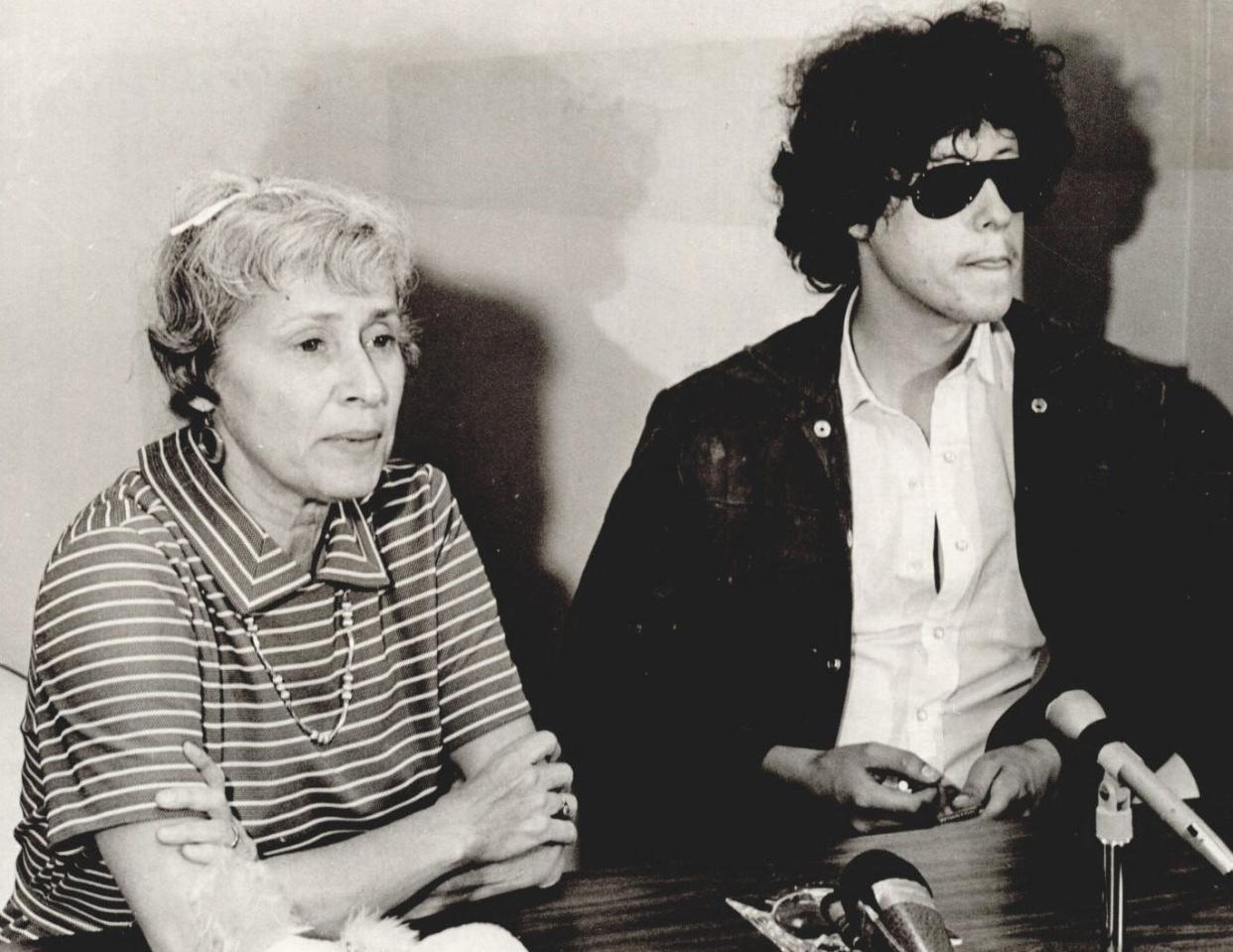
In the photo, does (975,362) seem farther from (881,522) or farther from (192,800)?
(192,800)

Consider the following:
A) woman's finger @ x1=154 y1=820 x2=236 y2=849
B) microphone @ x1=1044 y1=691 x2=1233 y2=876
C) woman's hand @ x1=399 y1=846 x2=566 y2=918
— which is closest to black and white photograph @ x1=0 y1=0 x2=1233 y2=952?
woman's hand @ x1=399 y1=846 x2=566 y2=918

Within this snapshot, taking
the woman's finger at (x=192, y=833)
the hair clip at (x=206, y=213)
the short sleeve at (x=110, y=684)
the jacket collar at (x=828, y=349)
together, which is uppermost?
the hair clip at (x=206, y=213)

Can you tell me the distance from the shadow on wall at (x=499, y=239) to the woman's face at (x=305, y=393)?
0.52 metres

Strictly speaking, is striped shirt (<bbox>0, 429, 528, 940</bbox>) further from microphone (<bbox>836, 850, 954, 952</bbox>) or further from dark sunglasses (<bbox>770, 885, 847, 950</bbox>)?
microphone (<bbox>836, 850, 954, 952</bbox>)

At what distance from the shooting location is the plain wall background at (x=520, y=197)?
→ 2191mm

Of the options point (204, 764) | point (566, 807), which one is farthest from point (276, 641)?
point (566, 807)

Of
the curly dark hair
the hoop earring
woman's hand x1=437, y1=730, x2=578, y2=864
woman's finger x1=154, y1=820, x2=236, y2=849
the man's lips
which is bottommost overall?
woman's hand x1=437, y1=730, x2=578, y2=864

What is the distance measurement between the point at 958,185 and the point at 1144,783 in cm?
120

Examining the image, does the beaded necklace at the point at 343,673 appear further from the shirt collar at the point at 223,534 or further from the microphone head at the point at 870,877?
the microphone head at the point at 870,877

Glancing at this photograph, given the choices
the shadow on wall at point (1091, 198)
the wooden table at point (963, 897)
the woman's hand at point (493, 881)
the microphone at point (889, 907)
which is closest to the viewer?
the microphone at point (889, 907)

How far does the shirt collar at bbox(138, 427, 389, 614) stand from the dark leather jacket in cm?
72

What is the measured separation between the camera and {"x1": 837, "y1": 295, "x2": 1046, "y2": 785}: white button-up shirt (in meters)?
2.46

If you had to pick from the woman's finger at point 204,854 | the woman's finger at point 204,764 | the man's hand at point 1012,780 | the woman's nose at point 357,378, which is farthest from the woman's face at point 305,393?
the man's hand at point 1012,780

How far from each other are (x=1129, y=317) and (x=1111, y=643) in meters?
0.62
